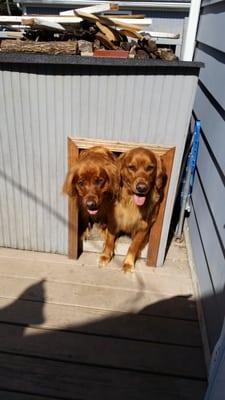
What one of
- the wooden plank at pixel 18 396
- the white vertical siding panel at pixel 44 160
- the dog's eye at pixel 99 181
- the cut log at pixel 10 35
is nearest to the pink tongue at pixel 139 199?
the dog's eye at pixel 99 181

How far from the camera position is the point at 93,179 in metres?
2.08

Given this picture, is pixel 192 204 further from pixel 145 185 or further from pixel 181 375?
pixel 181 375

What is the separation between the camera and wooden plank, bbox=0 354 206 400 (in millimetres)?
1851

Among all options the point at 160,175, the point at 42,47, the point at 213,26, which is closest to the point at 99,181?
the point at 160,175

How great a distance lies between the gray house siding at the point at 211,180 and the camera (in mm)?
2053

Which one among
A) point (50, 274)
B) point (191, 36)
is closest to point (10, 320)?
point (50, 274)

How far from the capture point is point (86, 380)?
1.91 m

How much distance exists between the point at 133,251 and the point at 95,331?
0.73 m

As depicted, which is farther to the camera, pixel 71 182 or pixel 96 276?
pixel 96 276

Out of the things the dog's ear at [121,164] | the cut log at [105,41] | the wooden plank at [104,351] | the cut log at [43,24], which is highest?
the cut log at [43,24]

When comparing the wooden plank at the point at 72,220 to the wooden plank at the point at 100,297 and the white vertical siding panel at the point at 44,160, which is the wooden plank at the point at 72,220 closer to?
the white vertical siding panel at the point at 44,160

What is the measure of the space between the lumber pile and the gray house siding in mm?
431

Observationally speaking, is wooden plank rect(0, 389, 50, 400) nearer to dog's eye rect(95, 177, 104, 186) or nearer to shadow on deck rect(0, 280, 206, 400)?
shadow on deck rect(0, 280, 206, 400)

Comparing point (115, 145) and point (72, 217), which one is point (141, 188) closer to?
point (115, 145)
